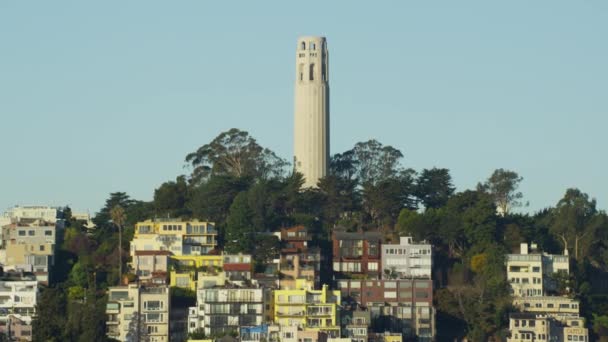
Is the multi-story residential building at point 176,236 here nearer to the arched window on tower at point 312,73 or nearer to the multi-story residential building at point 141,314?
the multi-story residential building at point 141,314

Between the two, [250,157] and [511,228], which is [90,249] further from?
[511,228]

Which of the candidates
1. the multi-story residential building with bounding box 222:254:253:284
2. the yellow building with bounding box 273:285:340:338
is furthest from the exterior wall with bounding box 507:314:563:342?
the multi-story residential building with bounding box 222:254:253:284

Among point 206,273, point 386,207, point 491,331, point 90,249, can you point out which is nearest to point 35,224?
point 90,249

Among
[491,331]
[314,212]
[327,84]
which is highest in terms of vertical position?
[327,84]

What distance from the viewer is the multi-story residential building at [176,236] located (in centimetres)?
11619

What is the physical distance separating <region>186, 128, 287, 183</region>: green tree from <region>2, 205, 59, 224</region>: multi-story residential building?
962 cm

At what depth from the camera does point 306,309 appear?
107812 millimetres

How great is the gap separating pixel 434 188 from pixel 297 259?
1417cm

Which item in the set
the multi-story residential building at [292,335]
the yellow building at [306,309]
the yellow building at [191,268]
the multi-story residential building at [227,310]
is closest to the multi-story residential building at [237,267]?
the yellow building at [191,268]

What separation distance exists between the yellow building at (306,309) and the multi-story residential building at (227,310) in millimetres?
1403

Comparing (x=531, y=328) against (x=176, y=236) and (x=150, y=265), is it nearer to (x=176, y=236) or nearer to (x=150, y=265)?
(x=150, y=265)

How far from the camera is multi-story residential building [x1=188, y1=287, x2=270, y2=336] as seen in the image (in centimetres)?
10606

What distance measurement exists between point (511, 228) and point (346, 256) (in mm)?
9946

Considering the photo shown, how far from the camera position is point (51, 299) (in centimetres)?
10475
